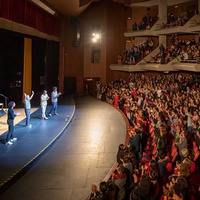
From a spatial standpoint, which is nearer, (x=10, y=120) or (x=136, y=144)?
(x=136, y=144)

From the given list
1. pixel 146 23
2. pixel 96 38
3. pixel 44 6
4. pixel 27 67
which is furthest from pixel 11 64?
pixel 146 23

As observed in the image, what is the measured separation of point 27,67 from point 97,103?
4.29m

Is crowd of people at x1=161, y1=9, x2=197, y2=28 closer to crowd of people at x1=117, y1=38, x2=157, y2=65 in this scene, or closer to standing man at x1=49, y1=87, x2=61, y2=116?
crowd of people at x1=117, y1=38, x2=157, y2=65

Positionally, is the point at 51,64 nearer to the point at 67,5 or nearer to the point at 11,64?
the point at 67,5

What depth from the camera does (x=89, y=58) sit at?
20.8 m

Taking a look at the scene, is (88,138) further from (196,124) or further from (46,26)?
(46,26)

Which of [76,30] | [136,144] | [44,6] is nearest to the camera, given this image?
[136,144]

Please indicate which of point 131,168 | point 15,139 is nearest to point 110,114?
point 15,139

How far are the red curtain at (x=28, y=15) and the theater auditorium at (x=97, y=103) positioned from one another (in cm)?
4

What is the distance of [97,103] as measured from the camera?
15492 mm

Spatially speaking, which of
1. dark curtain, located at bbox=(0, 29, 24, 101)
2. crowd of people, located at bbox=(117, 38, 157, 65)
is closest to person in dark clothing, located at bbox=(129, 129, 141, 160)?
dark curtain, located at bbox=(0, 29, 24, 101)

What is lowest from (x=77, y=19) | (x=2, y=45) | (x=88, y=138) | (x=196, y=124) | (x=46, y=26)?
(x=88, y=138)

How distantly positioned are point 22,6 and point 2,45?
7.03 feet

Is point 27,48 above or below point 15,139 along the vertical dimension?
above
